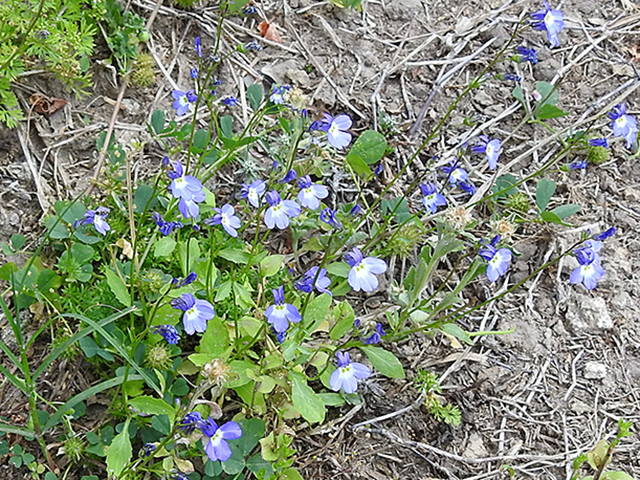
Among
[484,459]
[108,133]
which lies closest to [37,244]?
[108,133]

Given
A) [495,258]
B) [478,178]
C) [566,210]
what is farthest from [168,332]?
[566,210]

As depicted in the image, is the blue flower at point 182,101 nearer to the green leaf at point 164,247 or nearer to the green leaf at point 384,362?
the green leaf at point 164,247

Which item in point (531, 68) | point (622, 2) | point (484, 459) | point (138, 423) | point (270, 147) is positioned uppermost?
point (622, 2)

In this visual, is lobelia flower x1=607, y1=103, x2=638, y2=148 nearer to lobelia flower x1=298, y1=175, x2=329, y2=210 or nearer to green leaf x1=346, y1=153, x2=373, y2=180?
green leaf x1=346, y1=153, x2=373, y2=180

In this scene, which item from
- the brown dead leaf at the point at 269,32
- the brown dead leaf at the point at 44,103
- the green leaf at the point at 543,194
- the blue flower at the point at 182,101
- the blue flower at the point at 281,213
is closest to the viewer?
the blue flower at the point at 281,213

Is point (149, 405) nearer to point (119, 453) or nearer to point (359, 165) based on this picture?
point (119, 453)

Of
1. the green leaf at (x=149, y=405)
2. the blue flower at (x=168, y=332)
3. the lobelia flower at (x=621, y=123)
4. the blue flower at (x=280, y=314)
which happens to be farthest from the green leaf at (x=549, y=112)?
the green leaf at (x=149, y=405)

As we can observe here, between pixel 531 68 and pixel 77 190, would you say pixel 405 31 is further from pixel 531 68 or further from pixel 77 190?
pixel 77 190
